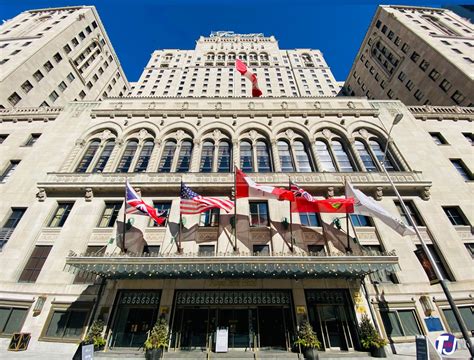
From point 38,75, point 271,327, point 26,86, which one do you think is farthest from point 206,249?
point 38,75

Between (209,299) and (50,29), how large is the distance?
182ft

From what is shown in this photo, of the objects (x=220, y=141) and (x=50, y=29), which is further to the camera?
(x=50, y=29)

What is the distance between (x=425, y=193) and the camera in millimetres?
18797

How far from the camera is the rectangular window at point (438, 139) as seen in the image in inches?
961

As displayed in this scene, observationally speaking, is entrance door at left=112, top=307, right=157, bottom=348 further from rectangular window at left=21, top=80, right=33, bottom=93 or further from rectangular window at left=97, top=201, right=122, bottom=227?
rectangular window at left=21, top=80, right=33, bottom=93

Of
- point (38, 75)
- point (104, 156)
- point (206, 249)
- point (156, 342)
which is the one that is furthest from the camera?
point (38, 75)

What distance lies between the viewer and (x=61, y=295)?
14766mm

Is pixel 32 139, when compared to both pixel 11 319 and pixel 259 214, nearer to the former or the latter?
pixel 11 319

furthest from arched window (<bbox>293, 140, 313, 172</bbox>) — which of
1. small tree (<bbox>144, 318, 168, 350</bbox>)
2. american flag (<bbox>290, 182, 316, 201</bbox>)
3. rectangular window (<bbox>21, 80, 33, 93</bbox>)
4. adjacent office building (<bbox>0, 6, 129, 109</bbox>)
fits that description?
rectangular window (<bbox>21, 80, 33, 93</bbox>)

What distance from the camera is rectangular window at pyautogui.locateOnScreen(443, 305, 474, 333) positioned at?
13970 millimetres

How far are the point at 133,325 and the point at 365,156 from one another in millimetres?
23115

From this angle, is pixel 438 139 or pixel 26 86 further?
pixel 26 86

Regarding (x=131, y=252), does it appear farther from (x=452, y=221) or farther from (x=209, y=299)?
(x=452, y=221)

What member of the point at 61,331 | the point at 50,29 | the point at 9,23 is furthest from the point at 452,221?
the point at 9,23
